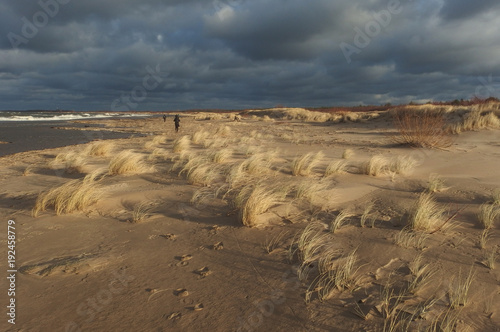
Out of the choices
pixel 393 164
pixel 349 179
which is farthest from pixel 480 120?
pixel 349 179

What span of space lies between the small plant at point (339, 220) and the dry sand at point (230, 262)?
0.10m

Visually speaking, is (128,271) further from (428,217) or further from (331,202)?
(428,217)

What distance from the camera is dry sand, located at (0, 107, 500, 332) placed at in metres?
2.67

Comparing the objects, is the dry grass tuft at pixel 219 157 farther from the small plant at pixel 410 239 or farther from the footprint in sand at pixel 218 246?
the small plant at pixel 410 239

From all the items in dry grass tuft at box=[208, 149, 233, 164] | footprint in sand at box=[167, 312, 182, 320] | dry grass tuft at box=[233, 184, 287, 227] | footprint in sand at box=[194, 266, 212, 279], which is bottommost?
Answer: footprint in sand at box=[167, 312, 182, 320]

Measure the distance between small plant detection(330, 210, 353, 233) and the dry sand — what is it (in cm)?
10

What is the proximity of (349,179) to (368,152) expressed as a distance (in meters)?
4.56

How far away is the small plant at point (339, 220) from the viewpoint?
423cm

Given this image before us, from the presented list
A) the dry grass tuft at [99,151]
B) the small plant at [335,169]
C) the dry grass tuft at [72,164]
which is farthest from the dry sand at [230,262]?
the dry grass tuft at [99,151]

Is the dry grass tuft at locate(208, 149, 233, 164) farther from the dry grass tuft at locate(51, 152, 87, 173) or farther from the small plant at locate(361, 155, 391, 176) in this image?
the small plant at locate(361, 155, 391, 176)

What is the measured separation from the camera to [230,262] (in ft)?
11.9

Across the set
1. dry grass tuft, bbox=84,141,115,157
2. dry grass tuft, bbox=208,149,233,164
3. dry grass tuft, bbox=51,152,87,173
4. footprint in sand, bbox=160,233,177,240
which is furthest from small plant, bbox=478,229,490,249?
dry grass tuft, bbox=84,141,115,157

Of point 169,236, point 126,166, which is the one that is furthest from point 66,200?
point 126,166

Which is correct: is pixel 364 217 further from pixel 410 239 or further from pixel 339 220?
pixel 410 239
